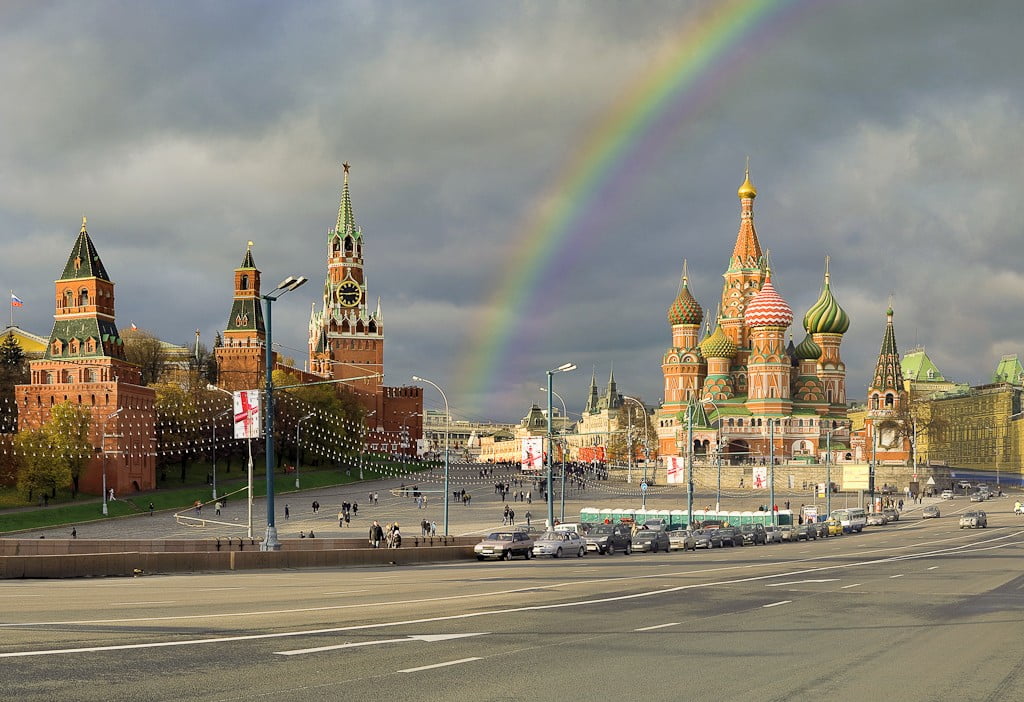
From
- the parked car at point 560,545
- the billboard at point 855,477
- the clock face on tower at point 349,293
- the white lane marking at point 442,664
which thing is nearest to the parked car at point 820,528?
the parked car at point 560,545

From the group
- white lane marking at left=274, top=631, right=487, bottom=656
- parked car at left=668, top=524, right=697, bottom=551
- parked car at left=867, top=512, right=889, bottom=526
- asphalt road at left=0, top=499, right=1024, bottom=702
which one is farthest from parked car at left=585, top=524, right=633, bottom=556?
parked car at left=867, top=512, right=889, bottom=526

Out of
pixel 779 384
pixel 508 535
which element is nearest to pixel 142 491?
pixel 508 535

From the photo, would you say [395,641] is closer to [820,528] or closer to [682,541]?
[682,541]

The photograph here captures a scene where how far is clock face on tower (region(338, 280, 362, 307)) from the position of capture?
641ft

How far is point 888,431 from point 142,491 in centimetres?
9722

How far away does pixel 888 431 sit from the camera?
152 meters

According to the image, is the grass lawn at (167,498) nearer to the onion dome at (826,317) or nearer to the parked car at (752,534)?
the parked car at (752,534)

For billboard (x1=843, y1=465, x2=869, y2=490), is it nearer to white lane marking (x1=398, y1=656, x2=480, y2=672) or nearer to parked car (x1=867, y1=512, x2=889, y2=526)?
parked car (x1=867, y1=512, x2=889, y2=526)

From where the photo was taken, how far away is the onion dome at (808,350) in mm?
156750

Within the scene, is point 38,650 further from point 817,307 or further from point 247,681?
point 817,307

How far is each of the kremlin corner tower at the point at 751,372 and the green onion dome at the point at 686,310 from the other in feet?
0.48

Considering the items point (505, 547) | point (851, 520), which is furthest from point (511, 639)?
point (851, 520)

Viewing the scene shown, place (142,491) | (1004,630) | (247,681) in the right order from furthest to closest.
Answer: (142,491)
(1004,630)
(247,681)

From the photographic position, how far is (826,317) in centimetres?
16062
